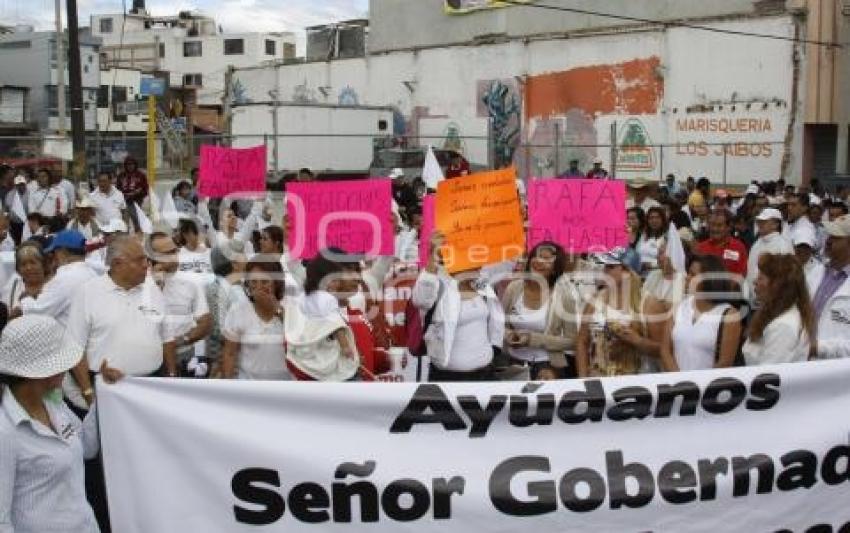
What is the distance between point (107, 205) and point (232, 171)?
3230 millimetres

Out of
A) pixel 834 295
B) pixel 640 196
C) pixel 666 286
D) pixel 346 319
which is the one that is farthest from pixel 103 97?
pixel 834 295

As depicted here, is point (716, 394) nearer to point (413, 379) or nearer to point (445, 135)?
point (413, 379)

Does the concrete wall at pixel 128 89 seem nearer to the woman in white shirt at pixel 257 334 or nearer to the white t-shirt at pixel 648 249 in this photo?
the white t-shirt at pixel 648 249

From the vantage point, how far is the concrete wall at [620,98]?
26.4 meters

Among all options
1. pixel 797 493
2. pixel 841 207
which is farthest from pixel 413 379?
pixel 841 207

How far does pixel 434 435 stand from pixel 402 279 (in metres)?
3.42

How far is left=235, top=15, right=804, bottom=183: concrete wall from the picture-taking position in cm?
2638

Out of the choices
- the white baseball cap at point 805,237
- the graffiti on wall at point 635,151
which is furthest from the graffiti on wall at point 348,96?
the white baseball cap at point 805,237

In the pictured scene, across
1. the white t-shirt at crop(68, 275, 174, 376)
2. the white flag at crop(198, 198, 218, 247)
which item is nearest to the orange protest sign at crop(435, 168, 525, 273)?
the white t-shirt at crop(68, 275, 174, 376)

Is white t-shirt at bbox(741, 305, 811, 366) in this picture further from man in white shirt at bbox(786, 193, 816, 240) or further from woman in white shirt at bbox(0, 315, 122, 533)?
man in white shirt at bbox(786, 193, 816, 240)

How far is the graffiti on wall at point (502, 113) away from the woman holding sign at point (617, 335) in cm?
2686

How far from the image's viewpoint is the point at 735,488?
15.4ft

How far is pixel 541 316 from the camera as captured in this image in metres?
6.47

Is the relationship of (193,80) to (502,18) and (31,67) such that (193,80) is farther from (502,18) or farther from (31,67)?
(502,18)
